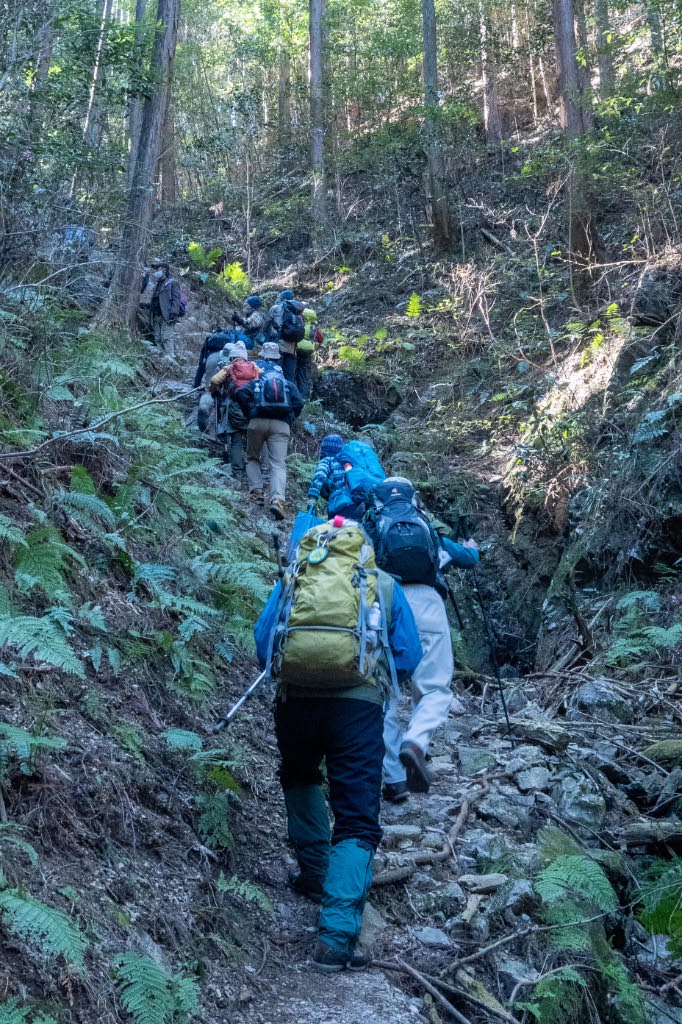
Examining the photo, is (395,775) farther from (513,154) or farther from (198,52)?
(198,52)

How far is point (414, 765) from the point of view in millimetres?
5227

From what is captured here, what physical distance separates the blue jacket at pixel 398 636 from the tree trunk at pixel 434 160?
1691 cm

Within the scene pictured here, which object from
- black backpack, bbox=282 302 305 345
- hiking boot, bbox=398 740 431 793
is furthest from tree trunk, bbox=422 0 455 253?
hiking boot, bbox=398 740 431 793

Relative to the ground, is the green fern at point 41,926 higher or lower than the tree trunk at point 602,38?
lower

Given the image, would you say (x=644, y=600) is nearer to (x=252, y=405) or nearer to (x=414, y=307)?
(x=252, y=405)

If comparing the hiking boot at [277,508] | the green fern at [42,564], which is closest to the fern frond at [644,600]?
the hiking boot at [277,508]

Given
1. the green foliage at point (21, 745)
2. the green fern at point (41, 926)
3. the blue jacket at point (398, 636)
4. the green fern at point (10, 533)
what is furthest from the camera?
the green fern at point (10, 533)

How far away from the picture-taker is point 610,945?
4727 millimetres

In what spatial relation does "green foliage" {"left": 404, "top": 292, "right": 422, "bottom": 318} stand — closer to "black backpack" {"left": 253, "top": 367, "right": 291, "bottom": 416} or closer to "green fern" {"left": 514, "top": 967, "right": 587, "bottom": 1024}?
"black backpack" {"left": 253, "top": 367, "right": 291, "bottom": 416}

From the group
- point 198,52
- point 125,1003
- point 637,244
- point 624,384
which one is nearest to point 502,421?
point 624,384

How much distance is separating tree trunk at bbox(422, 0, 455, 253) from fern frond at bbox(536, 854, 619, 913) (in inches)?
688

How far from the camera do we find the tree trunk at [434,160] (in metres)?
19.7

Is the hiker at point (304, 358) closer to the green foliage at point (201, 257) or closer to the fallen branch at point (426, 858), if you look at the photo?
the green foliage at point (201, 257)

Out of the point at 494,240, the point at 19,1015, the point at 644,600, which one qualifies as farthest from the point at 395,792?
the point at 494,240
